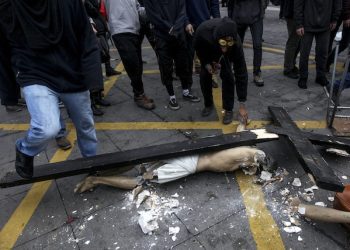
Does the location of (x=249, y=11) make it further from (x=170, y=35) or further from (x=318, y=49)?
(x=170, y=35)

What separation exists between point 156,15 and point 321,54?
2.64m

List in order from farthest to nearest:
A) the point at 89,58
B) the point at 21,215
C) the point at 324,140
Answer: the point at 324,140 < the point at 21,215 < the point at 89,58

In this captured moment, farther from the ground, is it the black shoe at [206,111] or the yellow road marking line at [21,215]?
the yellow road marking line at [21,215]

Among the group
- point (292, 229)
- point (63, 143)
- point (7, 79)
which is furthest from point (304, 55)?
point (7, 79)

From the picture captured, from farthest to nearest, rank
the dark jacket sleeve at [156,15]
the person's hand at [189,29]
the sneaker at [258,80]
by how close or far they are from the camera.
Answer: the sneaker at [258,80]
the person's hand at [189,29]
the dark jacket sleeve at [156,15]

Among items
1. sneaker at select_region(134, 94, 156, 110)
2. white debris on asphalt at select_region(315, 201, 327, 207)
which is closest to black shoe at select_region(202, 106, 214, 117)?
sneaker at select_region(134, 94, 156, 110)

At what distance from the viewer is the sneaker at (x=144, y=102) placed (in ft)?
15.9

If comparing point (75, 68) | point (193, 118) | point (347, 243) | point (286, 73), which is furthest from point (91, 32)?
point (286, 73)

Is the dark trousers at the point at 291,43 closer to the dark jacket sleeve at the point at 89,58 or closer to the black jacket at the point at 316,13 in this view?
the black jacket at the point at 316,13

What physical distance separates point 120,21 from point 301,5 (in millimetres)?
2668

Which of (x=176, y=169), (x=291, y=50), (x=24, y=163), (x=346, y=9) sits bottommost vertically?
(x=176, y=169)

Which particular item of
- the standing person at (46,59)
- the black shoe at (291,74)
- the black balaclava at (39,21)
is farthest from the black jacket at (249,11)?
the black balaclava at (39,21)

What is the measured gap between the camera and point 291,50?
17.8 feet

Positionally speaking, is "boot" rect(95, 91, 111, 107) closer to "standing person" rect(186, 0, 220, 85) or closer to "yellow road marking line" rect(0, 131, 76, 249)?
"standing person" rect(186, 0, 220, 85)
